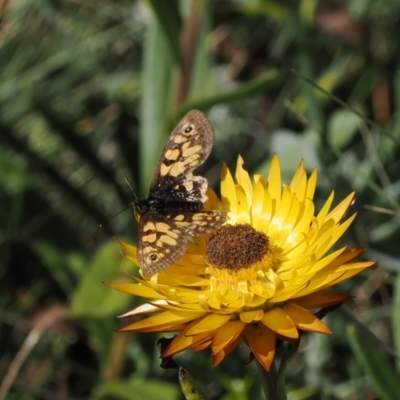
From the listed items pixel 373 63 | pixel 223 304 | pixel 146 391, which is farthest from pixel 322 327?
pixel 373 63

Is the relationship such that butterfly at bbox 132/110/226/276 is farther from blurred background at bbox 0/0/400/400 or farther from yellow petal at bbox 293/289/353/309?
blurred background at bbox 0/0/400/400

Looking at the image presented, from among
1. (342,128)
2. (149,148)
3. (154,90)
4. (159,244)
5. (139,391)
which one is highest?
(159,244)

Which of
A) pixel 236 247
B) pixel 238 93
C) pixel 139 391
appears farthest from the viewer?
pixel 238 93

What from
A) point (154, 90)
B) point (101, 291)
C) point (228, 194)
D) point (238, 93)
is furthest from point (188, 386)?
point (154, 90)

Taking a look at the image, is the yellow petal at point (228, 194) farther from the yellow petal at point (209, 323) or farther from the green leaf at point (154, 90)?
the green leaf at point (154, 90)

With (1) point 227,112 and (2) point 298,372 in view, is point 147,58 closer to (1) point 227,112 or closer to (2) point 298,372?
(1) point 227,112

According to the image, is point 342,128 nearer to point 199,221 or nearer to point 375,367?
point 375,367

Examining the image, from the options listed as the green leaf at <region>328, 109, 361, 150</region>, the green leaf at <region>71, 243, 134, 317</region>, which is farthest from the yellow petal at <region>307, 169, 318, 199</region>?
the green leaf at <region>328, 109, 361, 150</region>

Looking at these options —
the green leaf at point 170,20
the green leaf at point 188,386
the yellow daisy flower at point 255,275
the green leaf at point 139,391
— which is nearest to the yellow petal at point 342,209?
the yellow daisy flower at point 255,275
